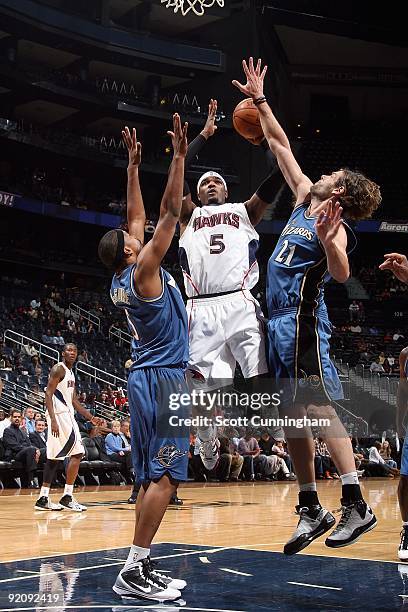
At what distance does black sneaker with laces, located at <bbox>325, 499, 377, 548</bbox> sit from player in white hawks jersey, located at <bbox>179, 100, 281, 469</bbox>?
950 mm

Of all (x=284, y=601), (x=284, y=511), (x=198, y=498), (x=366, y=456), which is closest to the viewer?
(x=284, y=601)

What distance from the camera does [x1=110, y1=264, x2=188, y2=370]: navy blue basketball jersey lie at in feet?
15.5

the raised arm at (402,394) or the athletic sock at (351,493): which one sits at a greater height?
the raised arm at (402,394)

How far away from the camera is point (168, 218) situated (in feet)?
15.0

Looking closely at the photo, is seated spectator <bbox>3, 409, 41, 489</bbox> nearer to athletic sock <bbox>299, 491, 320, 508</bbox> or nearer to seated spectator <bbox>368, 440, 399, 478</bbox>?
athletic sock <bbox>299, 491, 320, 508</bbox>

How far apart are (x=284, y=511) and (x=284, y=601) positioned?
553 cm

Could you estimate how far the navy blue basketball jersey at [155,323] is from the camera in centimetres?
473

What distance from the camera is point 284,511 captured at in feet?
32.0

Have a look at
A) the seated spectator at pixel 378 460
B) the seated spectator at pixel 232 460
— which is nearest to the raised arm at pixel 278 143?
the seated spectator at pixel 232 460

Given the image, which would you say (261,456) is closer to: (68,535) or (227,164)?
(68,535)

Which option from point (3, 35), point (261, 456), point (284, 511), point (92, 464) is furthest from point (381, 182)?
point (284, 511)

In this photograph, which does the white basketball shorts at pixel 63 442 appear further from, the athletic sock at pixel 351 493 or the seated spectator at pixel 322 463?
the seated spectator at pixel 322 463

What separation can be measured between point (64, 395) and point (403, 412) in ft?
15.3

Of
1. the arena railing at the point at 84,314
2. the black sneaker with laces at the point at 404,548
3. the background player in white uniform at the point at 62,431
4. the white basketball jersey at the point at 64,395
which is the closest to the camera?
the black sneaker with laces at the point at 404,548
